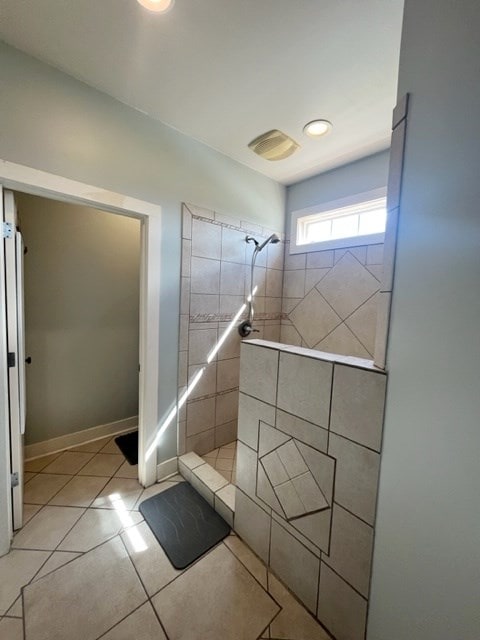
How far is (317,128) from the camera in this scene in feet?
5.30

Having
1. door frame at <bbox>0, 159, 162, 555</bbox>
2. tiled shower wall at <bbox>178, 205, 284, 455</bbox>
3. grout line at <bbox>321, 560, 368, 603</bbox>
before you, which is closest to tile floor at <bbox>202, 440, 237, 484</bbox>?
tiled shower wall at <bbox>178, 205, 284, 455</bbox>

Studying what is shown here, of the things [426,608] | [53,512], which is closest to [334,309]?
[426,608]

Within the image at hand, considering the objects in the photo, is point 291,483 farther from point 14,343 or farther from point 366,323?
point 14,343

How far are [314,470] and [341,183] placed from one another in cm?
213

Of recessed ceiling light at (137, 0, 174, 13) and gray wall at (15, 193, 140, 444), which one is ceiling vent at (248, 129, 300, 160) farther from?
gray wall at (15, 193, 140, 444)

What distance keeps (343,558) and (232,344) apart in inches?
57.9

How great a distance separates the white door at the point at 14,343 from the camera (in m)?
1.25

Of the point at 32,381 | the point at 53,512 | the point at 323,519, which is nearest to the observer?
the point at 323,519

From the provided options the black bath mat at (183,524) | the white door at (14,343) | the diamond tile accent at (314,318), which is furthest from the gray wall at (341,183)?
the black bath mat at (183,524)

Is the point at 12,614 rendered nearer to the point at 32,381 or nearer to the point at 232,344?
the point at 32,381

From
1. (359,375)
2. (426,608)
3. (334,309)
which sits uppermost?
(334,309)

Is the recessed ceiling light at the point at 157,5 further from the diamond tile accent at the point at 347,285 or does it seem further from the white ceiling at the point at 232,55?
the diamond tile accent at the point at 347,285

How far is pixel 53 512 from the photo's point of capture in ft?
4.97

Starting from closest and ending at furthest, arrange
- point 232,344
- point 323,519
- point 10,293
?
point 323,519 < point 10,293 < point 232,344
